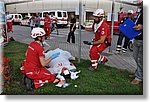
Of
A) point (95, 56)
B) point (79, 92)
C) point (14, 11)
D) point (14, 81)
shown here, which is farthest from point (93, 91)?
point (14, 11)

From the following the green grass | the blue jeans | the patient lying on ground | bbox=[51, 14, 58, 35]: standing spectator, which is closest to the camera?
the green grass

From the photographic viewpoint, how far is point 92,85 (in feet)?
10.3

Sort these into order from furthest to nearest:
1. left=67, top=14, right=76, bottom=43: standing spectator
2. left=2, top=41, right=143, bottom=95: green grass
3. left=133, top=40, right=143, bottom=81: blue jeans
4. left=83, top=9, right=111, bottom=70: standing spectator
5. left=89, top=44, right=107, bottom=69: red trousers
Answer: left=67, top=14, right=76, bottom=43: standing spectator, left=89, top=44, right=107, bottom=69: red trousers, left=83, top=9, right=111, bottom=70: standing spectator, left=133, top=40, right=143, bottom=81: blue jeans, left=2, top=41, right=143, bottom=95: green grass

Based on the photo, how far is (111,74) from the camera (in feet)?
11.7

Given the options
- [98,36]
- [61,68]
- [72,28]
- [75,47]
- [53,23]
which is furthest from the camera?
[75,47]

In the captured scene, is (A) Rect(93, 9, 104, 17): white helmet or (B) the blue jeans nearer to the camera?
(B) the blue jeans

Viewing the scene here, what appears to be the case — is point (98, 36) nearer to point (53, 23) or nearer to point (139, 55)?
point (139, 55)

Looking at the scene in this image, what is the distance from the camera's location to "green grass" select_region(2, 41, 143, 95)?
2.95 metres

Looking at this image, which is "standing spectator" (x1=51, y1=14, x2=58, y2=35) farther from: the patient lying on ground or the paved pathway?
the patient lying on ground

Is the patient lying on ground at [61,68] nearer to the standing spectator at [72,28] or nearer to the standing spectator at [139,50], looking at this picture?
the standing spectator at [72,28]

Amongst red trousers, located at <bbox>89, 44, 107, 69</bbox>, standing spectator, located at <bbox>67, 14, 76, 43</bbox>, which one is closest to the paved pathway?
standing spectator, located at <bbox>67, 14, 76, 43</bbox>

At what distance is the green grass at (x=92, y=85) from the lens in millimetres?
2953

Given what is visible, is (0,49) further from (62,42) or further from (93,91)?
(62,42)

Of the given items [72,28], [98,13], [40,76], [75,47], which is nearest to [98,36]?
[98,13]
